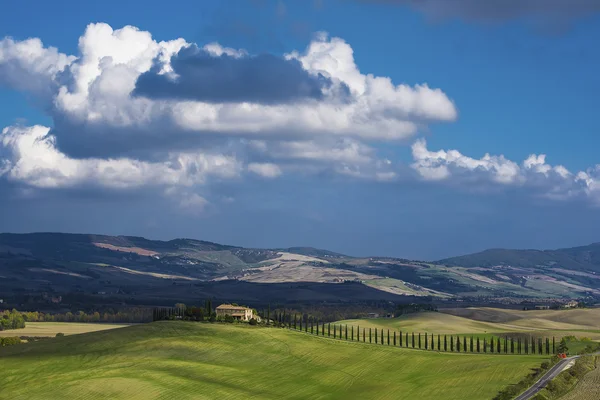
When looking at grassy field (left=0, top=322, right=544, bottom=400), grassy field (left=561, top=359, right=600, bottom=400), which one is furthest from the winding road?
grassy field (left=561, top=359, right=600, bottom=400)

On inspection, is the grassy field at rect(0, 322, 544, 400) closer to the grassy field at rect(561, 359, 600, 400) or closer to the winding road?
the winding road

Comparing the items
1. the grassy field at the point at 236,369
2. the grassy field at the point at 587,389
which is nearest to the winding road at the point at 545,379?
the grassy field at the point at 236,369

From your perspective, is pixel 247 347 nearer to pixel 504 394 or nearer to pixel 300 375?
pixel 300 375

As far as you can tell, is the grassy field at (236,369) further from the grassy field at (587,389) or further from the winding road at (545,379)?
the grassy field at (587,389)

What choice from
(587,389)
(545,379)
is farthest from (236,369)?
(587,389)

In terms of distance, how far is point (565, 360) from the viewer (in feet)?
518

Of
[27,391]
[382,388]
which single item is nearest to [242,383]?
[382,388]

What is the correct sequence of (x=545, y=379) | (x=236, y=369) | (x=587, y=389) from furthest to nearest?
(x=236, y=369) → (x=545, y=379) → (x=587, y=389)

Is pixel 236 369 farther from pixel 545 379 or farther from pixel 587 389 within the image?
pixel 587 389

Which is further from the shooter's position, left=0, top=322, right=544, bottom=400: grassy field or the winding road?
left=0, top=322, right=544, bottom=400: grassy field

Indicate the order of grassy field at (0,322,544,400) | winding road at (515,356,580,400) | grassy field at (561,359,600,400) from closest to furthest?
grassy field at (561,359,600,400), winding road at (515,356,580,400), grassy field at (0,322,544,400)

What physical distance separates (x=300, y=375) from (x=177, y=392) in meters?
30.4

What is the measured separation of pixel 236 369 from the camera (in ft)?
547

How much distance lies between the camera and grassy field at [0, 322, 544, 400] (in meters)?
142
